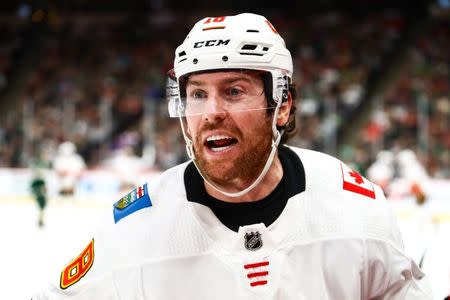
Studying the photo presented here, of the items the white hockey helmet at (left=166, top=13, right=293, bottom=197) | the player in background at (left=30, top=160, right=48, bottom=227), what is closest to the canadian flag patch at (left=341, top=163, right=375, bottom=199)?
the white hockey helmet at (left=166, top=13, right=293, bottom=197)

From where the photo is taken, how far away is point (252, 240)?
6.50 feet

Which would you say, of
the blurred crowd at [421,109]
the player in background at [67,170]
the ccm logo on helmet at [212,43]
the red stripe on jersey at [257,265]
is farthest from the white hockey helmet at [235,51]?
the blurred crowd at [421,109]

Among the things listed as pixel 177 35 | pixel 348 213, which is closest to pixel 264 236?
pixel 348 213

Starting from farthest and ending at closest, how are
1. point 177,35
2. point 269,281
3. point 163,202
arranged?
1. point 177,35
2. point 163,202
3. point 269,281

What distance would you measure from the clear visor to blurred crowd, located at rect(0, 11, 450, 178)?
770cm

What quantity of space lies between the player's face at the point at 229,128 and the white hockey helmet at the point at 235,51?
0.11 ft

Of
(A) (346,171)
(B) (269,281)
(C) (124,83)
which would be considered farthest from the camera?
(C) (124,83)

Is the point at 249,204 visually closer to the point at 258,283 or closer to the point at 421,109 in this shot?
the point at 258,283

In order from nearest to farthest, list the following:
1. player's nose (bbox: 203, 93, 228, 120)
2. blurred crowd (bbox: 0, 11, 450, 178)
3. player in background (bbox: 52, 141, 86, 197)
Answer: player's nose (bbox: 203, 93, 228, 120) → player in background (bbox: 52, 141, 86, 197) → blurred crowd (bbox: 0, 11, 450, 178)

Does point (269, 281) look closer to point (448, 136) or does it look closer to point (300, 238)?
point (300, 238)

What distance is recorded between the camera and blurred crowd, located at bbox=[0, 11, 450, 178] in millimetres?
12430

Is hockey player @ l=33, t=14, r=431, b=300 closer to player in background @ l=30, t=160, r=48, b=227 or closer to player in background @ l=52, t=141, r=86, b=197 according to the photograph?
player in background @ l=30, t=160, r=48, b=227

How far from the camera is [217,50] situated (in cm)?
198

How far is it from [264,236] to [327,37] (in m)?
14.9
